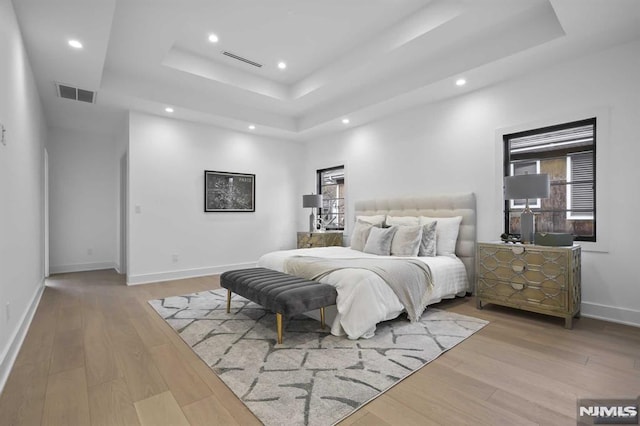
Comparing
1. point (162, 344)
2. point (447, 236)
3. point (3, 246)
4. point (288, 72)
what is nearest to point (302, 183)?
point (288, 72)

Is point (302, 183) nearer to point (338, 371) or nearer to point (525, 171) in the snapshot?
point (525, 171)

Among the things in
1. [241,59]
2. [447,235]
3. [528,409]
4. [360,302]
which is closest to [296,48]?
[241,59]

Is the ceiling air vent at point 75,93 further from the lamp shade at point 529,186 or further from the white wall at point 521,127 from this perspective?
the lamp shade at point 529,186

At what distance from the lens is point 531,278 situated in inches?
121

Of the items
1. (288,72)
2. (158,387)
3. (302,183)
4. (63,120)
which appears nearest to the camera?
(158,387)

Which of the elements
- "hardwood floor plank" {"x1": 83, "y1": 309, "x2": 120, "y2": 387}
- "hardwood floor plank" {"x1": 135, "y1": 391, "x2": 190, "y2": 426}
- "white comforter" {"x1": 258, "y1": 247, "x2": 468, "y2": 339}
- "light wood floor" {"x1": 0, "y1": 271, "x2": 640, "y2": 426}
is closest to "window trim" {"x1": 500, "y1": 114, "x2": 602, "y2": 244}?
"light wood floor" {"x1": 0, "y1": 271, "x2": 640, "y2": 426}

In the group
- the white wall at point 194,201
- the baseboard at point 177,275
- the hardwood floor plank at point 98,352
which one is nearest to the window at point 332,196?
the white wall at point 194,201

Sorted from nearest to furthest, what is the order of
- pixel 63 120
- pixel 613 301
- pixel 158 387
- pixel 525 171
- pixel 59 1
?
pixel 158 387
pixel 59 1
pixel 613 301
pixel 525 171
pixel 63 120

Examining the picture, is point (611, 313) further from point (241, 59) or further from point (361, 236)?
point (241, 59)

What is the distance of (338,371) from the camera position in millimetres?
2082

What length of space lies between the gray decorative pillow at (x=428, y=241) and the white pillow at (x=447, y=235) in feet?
0.40

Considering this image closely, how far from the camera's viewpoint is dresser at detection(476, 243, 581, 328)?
2869mm

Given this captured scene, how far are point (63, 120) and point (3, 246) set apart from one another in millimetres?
4440

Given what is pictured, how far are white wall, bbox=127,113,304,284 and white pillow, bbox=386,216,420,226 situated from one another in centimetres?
266
